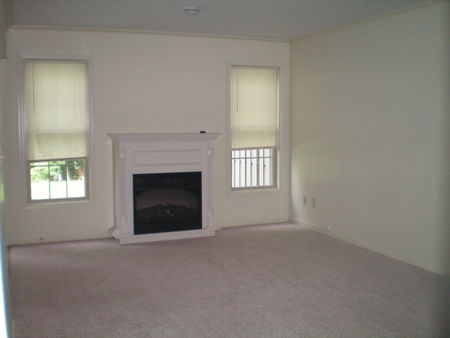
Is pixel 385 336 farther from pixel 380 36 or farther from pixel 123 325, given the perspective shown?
pixel 380 36

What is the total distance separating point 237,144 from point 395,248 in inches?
101

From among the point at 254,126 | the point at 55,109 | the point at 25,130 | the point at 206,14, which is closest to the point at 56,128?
the point at 55,109

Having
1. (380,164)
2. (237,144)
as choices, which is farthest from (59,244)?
(380,164)

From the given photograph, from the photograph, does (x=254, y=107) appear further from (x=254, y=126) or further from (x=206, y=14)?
(x=206, y=14)

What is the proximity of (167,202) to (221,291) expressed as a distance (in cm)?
213

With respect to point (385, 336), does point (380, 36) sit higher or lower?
higher

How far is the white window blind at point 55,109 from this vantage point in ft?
19.0

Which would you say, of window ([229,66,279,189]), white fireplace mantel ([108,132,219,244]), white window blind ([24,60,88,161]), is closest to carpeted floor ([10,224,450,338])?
white fireplace mantel ([108,132,219,244])

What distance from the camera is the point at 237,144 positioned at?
680 cm

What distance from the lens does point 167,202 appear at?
20.3 ft

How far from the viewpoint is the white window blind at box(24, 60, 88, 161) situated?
5785mm

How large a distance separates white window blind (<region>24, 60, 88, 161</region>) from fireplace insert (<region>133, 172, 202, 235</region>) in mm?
888

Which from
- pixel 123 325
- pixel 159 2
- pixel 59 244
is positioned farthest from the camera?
pixel 59 244

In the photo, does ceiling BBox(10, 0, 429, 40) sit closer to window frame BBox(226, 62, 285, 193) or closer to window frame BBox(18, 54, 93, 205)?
window frame BBox(18, 54, 93, 205)
